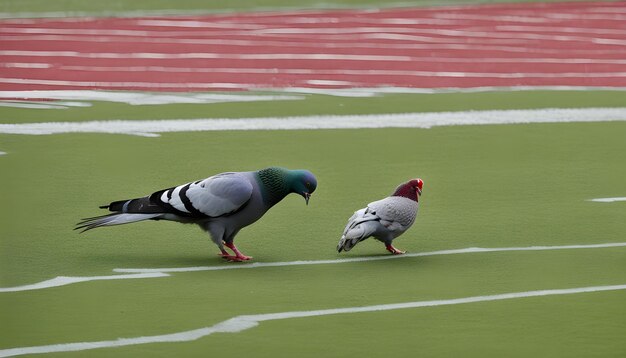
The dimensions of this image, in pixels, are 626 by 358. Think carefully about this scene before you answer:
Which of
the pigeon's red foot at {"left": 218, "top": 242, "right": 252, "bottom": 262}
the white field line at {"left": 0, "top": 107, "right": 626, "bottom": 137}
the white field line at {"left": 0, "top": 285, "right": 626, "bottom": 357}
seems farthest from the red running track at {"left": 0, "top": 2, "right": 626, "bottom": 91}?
A: the white field line at {"left": 0, "top": 285, "right": 626, "bottom": 357}

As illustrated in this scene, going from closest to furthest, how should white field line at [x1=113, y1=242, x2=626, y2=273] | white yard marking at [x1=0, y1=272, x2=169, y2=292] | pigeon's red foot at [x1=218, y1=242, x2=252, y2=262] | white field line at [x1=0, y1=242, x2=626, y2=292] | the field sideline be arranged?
the field sideline → white yard marking at [x1=0, y1=272, x2=169, y2=292] → white field line at [x1=0, y1=242, x2=626, y2=292] → white field line at [x1=113, y1=242, x2=626, y2=273] → pigeon's red foot at [x1=218, y1=242, x2=252, y2=262]

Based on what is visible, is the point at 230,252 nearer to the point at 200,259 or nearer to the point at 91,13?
the point at 200,259

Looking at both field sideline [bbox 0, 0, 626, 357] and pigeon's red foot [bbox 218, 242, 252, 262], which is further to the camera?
pigeon's red foot [bbox 218, 242, 252, 262]

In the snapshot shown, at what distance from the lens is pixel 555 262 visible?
8898mm

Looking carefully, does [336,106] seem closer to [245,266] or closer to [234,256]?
[234,256]

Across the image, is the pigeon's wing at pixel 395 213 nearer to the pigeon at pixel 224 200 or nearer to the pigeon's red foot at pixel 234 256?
the pigeon at pixel 224 200

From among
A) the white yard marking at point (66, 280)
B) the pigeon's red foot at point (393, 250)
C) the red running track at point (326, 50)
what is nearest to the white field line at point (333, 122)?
the red running track at point (326, 50)

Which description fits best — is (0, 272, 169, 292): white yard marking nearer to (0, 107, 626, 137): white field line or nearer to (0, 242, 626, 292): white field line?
(0, 242, 626, 292): white field line

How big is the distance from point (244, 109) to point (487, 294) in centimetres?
758

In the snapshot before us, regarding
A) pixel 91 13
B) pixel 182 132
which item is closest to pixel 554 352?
pixel 182 132

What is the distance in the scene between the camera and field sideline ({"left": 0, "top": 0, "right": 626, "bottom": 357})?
24.3 feet

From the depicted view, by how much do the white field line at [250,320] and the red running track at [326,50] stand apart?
9.36 metres

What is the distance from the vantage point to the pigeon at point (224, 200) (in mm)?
8656

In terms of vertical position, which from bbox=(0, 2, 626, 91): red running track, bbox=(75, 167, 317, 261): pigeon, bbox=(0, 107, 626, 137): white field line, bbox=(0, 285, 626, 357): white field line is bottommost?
bbox=(0, 285, 626, 357): white field line
